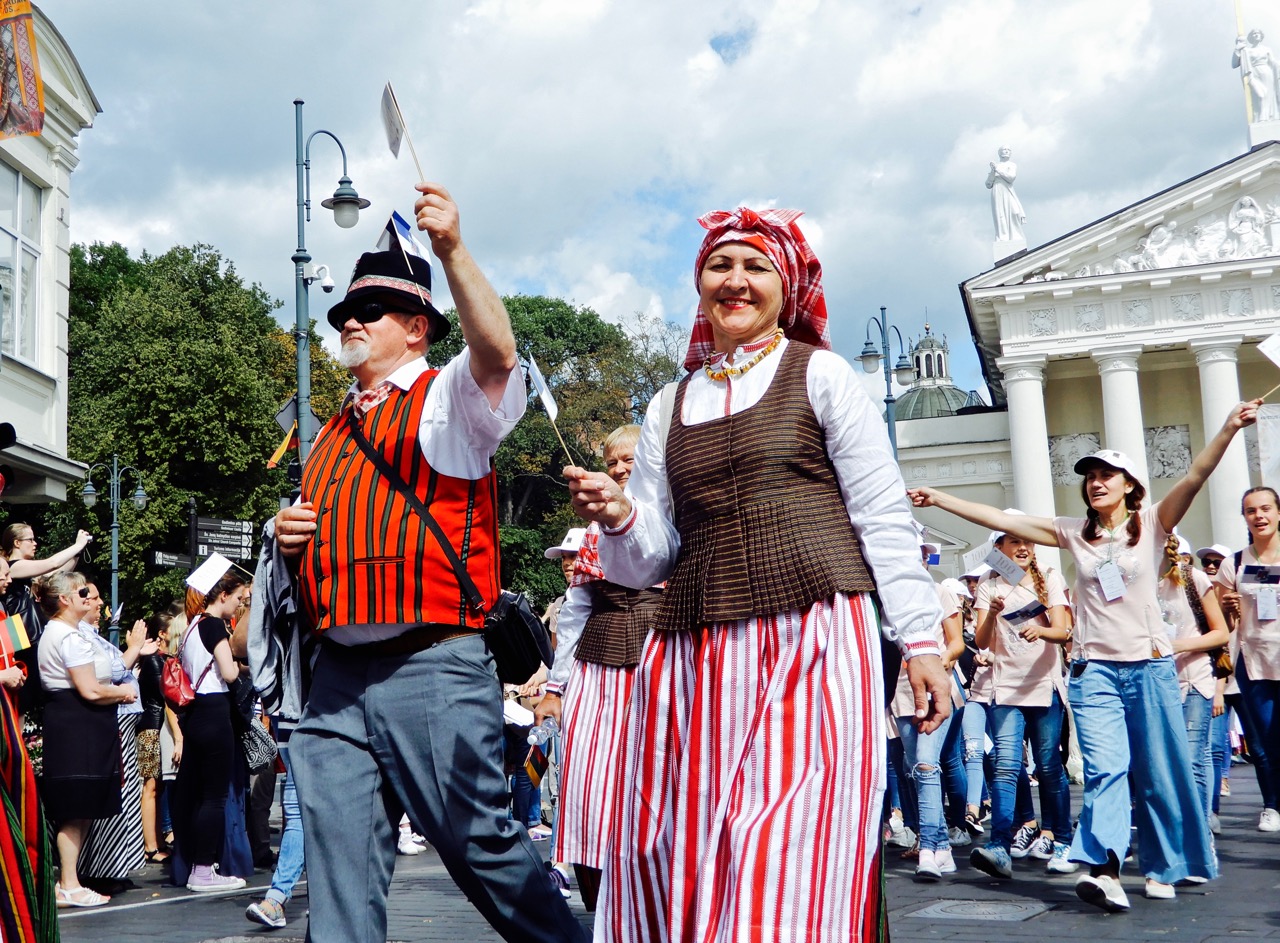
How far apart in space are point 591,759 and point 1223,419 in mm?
41767

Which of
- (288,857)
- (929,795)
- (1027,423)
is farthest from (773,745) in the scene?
(1027,423)

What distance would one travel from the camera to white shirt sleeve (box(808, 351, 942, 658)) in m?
3.50

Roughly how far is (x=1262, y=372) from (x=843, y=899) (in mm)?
47602

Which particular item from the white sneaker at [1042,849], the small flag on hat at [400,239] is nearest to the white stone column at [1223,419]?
the white sneaker at [1042,849]

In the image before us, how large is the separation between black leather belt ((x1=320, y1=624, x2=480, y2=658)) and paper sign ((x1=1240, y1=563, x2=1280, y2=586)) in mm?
6360

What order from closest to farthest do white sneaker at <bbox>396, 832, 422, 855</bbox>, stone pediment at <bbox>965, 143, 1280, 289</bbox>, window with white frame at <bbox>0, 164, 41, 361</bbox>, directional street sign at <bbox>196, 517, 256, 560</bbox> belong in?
white sneaker at <bbox>396, 832, 422, 855</bbox>
directional street sign at <bbox>196, 517, 256, 560</bbox>
window with white frame at <bbox>0, 164, 41, 361</bbox>
stone pediment at <bbox>965, 143, 1280, 289</bbox>

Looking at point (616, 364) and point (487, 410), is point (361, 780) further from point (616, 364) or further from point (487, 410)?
point (616, 364)

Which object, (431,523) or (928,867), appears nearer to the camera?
(431,523)

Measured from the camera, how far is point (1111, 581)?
22.7ft

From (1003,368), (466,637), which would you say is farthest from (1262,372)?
(466,637)

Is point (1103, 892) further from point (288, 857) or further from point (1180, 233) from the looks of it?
point (1180, 233)

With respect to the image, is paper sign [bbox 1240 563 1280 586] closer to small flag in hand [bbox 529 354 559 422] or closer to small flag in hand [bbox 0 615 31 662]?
small flag in hand [bbox 529 354 559 422]

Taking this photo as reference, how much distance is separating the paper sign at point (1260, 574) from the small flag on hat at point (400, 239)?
6149 millimetres

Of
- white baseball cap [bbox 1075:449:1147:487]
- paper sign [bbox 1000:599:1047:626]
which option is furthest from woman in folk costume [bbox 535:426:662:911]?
paper sign [bbox 1000:599:1047:626]
